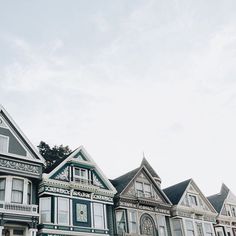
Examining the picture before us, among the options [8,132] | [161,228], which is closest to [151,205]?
[161,228]

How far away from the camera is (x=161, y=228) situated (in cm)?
3784

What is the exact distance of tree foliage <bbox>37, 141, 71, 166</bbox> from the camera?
6194 cm

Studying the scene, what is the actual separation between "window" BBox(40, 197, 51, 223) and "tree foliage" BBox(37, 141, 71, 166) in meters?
31.3

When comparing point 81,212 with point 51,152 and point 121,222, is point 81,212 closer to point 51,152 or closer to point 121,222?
point 121,222

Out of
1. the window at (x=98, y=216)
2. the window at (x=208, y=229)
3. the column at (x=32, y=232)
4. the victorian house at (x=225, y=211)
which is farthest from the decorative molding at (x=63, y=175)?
the victorian house at (x=225, y=211)

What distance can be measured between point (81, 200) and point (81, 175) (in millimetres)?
2419

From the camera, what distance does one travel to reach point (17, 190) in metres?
28.9

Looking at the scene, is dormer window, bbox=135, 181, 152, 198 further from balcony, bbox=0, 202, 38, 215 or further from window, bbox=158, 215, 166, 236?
balcony, bbox=0, 202, 38, 215

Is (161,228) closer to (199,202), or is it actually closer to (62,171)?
(199,202)

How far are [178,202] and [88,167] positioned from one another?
12029 mm

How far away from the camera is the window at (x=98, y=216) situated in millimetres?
32656

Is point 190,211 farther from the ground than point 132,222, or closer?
farther from the ground

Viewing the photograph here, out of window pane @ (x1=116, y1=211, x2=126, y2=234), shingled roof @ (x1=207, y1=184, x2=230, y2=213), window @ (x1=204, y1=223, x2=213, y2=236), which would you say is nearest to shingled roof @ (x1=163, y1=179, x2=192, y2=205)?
window @ (x1=204, y1=223, x2=213, y2=236)

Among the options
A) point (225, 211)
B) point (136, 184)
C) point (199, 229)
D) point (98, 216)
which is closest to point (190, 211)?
point (199, 229)
